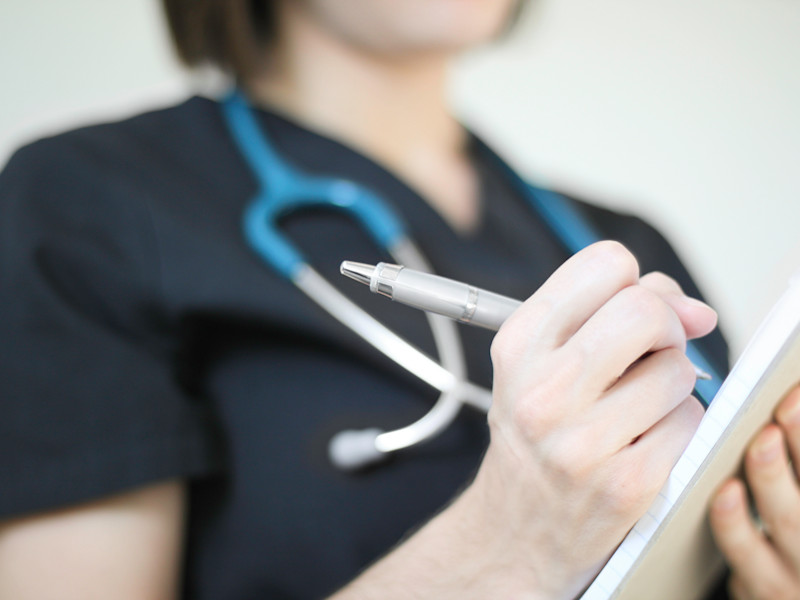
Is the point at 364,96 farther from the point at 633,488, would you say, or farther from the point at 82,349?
the point at 633,488

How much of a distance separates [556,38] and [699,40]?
26 cm

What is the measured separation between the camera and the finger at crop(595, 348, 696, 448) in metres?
0.25

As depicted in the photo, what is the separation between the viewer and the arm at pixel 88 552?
1.16 feet

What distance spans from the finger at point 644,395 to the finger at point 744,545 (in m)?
0.09

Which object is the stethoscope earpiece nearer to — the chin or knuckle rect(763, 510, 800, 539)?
knuckle rect(763, 510, 800, 539)

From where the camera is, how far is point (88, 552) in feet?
1.19

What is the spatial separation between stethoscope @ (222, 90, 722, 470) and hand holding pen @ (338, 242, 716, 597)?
14cm

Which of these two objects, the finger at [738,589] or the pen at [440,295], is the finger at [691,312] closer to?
the pen at [440,295]

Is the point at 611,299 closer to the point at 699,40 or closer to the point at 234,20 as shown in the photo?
the point at 234,20

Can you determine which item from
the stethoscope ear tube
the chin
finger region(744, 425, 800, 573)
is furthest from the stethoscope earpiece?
the chin

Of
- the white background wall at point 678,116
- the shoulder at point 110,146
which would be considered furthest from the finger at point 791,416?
the white background wall at point 678,116

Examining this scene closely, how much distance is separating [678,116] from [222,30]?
0.86m

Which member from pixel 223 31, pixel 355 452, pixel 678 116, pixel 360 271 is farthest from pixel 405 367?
pixel 678 116

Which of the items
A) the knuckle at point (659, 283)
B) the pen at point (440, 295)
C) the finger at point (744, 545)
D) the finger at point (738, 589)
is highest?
the knuckle at point (659, 283)
